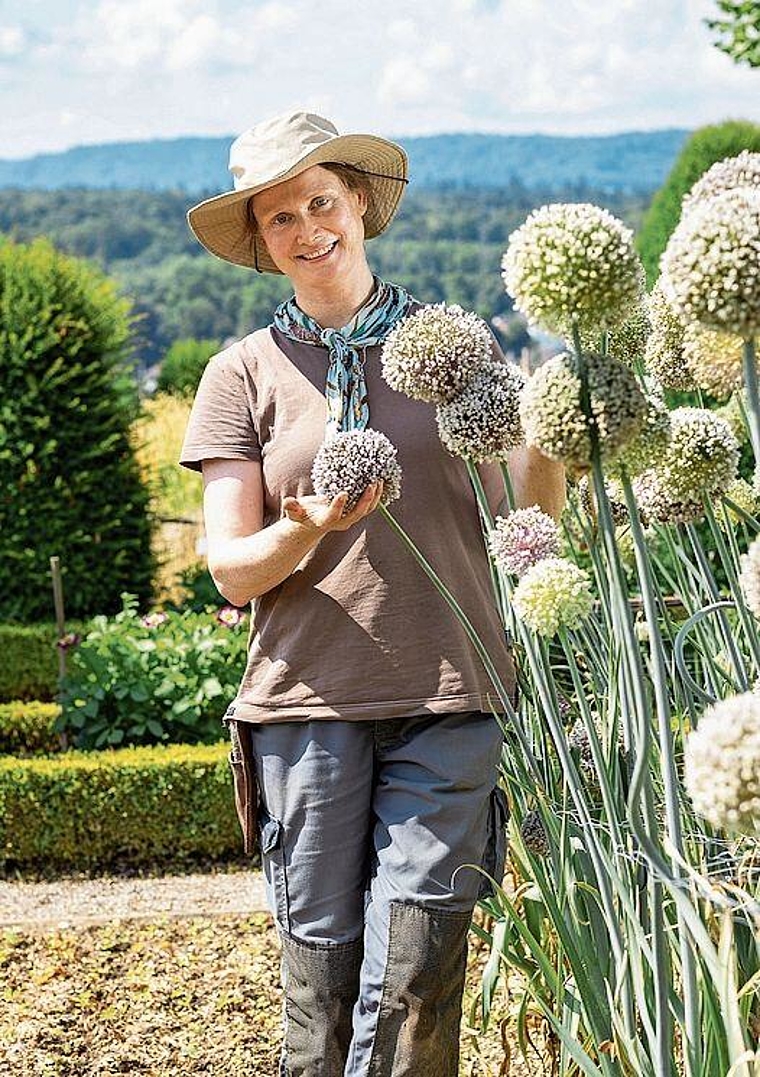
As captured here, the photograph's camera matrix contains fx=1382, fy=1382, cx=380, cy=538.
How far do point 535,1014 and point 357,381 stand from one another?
1.35 meters

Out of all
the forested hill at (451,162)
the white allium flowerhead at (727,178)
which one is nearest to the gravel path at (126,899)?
the white allium flowerhead at (727,178)

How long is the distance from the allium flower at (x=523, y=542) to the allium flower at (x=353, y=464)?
0.15 metres

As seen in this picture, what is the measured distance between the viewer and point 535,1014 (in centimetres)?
268

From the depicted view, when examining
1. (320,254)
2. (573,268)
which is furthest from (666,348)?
(320,254)

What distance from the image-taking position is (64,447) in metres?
6.32

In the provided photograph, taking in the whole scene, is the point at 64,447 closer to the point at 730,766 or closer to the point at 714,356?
the point at 714,356

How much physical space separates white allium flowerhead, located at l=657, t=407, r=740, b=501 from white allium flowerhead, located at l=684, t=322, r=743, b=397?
51 millimetres

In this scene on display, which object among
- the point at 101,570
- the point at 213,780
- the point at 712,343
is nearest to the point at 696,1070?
the point at 712,343

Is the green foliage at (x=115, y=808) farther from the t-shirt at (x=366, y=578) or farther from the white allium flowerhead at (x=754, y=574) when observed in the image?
the white allium flowerhead at (x=754, y=574)

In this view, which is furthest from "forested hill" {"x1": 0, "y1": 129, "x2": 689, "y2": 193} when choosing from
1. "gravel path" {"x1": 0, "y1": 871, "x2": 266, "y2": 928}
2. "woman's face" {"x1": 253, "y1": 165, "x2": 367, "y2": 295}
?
"woman's face" {"x1": 253, "y1": 165, "x2": 367, "y2": 295}

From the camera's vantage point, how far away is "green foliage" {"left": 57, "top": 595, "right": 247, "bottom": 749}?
5012mm

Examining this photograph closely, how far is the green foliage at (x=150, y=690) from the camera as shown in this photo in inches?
197

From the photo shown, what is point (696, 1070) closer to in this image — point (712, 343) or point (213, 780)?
point (712, 343)

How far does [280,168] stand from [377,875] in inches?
42.6
